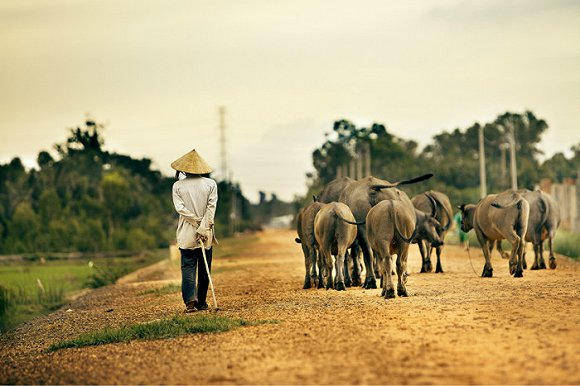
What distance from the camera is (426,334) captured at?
11562mm

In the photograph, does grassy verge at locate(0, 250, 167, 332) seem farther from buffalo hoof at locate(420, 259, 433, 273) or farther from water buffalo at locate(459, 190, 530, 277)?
water buffalo at locate(459, 190, 530, 277)

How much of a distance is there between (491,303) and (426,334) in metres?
3.00

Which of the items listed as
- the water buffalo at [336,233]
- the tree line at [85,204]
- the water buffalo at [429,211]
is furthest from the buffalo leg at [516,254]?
the tree line at [85,204]

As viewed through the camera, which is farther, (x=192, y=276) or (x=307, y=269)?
(x=307, y=269)

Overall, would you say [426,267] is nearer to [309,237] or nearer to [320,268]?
[320,268]

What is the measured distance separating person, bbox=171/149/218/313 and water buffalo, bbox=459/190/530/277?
272 inches

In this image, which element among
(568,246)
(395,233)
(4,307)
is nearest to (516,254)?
(395,233)

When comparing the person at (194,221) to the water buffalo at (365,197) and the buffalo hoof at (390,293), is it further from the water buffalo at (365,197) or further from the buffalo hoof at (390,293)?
the water buffalo at (365,197)

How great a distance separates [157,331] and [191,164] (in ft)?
12.4

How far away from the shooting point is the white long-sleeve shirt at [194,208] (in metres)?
16.3

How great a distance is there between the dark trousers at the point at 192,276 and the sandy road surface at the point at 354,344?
1.57ft

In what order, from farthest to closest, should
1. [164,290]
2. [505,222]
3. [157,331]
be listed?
[164,290] < [505,222] < [157,331]

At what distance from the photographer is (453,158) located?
3880 inches

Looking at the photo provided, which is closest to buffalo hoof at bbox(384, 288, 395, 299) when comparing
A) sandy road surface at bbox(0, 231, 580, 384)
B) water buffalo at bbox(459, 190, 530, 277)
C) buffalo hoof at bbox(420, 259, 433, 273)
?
sandy road surface at bbox(0, 231, 580, 384)
